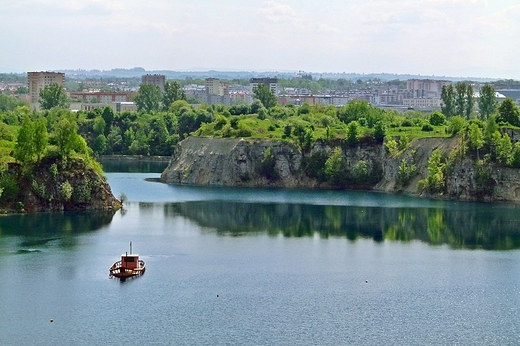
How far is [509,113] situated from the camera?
380ft

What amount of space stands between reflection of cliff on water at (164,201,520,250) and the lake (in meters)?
0.18

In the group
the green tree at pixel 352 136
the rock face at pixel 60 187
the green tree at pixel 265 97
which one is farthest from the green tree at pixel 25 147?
the green tree at pixel 265 97

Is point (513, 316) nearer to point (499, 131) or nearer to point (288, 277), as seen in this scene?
point (288, 277)

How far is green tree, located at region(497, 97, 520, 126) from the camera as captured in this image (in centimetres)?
11544

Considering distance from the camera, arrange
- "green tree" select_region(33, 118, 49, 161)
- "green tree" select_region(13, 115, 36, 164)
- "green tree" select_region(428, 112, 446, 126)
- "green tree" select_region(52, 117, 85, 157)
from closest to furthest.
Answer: "green tree" select_region(13, 115, 36, 164)
"green tree" select_region(33, 118, 49, 161)
"green tree" select_region(52, 117, 85, 157)
"green tree" select_region(428, 112, 446, 126)

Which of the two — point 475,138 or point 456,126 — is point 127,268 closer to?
point 475,138

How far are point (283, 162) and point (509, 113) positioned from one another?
25700 mm

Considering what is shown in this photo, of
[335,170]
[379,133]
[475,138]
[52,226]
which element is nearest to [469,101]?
[379,133]

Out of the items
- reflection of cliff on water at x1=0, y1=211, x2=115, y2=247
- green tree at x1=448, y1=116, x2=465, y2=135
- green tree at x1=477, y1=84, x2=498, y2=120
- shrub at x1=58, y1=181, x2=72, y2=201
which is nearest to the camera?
reflection of cliff on water at x1=0, y1=211, x2=115, y2=247

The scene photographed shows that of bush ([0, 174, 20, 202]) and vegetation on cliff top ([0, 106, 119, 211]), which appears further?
vegetation on cliff top ([0, 106, 119, 211])

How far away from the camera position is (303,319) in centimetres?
5681

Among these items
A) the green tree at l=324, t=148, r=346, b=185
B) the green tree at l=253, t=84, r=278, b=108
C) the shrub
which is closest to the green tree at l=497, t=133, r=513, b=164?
the green tree at l=324, t=148, r=346, b=185

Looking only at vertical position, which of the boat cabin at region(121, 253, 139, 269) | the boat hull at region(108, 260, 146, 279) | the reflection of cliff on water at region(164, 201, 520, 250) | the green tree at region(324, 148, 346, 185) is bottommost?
the reflection of cliff on water at region(164, 201, 520, 250)

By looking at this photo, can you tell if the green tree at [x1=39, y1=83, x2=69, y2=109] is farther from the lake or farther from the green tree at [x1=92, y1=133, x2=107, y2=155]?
the lake
